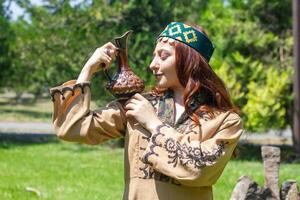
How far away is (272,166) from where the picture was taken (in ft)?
16.0

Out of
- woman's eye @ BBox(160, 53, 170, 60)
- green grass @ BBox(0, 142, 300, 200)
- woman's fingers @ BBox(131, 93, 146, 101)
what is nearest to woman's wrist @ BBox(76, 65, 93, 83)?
woman's fingers @ BBox(131, 93, 146, 101)

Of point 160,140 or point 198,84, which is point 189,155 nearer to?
point 160,140

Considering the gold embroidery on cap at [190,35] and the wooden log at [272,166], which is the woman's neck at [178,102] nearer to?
the gold embroidery on cap at [190,35]

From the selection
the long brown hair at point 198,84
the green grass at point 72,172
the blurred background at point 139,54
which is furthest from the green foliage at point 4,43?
the long brown hair at point 198,84

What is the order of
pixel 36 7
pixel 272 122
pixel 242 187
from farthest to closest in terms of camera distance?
pixel 36 7, pixel 272 122, pixel 242 187

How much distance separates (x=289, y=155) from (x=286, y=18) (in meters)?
2.40

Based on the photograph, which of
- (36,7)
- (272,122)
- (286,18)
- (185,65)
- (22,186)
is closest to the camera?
(185,65)

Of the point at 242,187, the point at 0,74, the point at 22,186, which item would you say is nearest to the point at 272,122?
the point at 22,186

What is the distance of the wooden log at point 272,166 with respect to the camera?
4.85 m

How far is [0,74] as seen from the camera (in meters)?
14.6

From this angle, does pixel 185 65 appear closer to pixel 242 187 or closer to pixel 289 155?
pixel 242 187

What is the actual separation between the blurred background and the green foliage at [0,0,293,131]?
0.02 m

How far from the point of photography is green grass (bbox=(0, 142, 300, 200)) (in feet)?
24.8

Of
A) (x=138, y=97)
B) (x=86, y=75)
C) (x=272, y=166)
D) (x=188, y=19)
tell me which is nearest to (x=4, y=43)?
(x=188, y=19)
